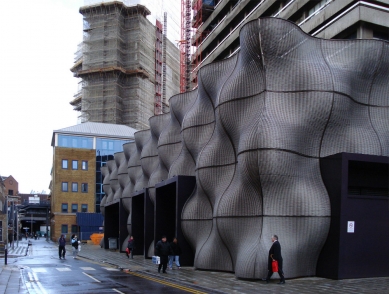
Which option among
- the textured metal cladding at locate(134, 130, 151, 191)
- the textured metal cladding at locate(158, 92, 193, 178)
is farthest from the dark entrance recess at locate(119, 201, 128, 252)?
the textured metal cladding at locate(158, 92, 193, 178)

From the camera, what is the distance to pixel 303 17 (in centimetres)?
4066

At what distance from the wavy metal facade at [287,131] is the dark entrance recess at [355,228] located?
0.41m

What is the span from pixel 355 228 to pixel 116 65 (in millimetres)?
74444

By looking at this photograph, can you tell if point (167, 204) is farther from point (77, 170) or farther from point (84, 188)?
point (77, 170)

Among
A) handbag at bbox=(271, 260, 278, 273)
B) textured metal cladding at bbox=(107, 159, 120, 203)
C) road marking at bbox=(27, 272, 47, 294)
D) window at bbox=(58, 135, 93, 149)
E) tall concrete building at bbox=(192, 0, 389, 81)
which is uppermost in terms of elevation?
tall concrete building at bbox=(192, 0, 389, 81)

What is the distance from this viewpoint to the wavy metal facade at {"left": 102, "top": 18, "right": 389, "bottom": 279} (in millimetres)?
18281

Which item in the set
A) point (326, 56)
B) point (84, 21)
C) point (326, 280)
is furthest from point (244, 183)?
point (84, 21)

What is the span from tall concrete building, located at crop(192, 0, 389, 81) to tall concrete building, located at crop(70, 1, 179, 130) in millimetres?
24276

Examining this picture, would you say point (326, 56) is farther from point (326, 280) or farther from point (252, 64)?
point (326, 280)

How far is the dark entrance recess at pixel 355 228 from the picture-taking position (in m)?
17.9

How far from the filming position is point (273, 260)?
16.8 m

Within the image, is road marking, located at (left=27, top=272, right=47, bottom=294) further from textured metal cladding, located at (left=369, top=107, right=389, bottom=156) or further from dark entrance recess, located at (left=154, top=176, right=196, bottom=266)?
textured metal cladding, located at (left=369, top=107, right=389, bottom=156)

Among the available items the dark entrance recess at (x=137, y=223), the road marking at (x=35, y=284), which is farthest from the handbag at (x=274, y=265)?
the dark entrance recess at (x=137, y=223)

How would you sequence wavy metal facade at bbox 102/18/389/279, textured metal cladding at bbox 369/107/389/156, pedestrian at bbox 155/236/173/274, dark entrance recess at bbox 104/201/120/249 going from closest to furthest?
wavy metal facade at bbox 102/18/389/279 < textured metal cladding at bbox 369/107/389/156 < pedestrian at bbox 155/236/173/274 < dark entrance recess at bbox 104/201/120/249
